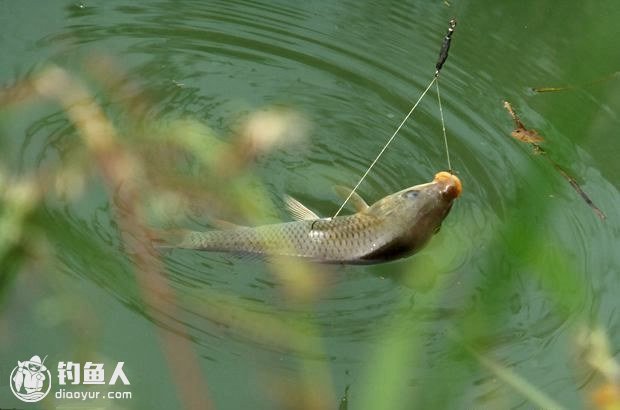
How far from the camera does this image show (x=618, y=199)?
444 cm

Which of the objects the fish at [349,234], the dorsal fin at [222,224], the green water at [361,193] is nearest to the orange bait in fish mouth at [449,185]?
the fish at [349,234]

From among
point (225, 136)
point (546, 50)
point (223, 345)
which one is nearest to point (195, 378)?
point (223, 345)

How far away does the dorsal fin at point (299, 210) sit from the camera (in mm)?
3865

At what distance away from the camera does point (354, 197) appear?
395cm

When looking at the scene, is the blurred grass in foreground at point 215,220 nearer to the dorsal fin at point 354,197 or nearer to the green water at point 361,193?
the green water at point 361,193

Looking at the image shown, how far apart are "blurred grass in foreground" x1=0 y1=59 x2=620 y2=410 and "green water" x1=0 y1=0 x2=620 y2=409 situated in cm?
1

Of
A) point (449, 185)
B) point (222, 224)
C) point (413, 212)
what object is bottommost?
point (222, 224)

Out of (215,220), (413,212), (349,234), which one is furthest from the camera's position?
(215,220)

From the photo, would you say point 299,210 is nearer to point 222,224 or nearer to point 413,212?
point 222,224

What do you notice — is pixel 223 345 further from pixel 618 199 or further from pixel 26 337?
pixel 618 199

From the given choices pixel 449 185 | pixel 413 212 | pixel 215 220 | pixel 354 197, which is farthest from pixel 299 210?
pixel 449 185

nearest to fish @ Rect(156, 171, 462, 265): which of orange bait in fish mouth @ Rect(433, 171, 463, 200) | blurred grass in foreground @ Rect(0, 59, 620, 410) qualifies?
orange bait in fish mouth @ Rect(433, 171, 463, 200)

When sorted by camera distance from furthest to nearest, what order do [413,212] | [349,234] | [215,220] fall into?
[215,220], [413,212], [349,234]

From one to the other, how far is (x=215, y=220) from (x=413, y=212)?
826mm
